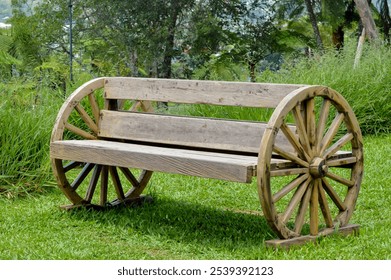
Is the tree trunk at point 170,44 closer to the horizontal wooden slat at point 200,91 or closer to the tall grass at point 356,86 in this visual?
the tall grass at point 356,86

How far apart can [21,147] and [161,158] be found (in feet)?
7.39

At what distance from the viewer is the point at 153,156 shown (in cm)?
488

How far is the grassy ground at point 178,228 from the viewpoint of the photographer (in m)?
4.67

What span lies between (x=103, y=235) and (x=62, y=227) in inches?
14.0

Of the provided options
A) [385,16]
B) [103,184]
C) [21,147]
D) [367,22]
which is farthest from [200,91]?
[385,16]

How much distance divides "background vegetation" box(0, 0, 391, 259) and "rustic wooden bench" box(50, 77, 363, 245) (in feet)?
0.81

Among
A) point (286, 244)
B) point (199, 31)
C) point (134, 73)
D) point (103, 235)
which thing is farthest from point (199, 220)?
point (134, 73)

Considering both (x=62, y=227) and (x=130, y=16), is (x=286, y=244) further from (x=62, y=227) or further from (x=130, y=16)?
(x=130, y=16)

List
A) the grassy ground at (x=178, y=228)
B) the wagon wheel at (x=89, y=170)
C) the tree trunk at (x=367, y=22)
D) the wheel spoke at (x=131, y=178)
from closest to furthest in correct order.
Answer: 1. the grassy ground at (x=178, y=228)
2. the wagon wheel at (x=89, y=170)
3. the wheel spoke at (x=131, y=178)
4. the tree trunk at (x=367, y=22)

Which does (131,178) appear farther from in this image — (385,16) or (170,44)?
(385,16)

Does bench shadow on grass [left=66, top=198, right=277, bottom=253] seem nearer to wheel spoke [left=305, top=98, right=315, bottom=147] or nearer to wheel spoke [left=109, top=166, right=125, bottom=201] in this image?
wheel spoke [left=109, top=166, right=125, bottom=201]

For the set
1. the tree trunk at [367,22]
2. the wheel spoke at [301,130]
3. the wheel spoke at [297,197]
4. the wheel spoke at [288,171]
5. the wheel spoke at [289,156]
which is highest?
the tree trunk at [367,22]

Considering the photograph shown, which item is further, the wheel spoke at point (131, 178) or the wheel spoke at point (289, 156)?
the wheel spoke at point (131, 178)

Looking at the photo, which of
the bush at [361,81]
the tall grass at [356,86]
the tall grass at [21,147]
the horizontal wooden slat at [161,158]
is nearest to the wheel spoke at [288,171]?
the horizontal wooden slat at [161,158]
